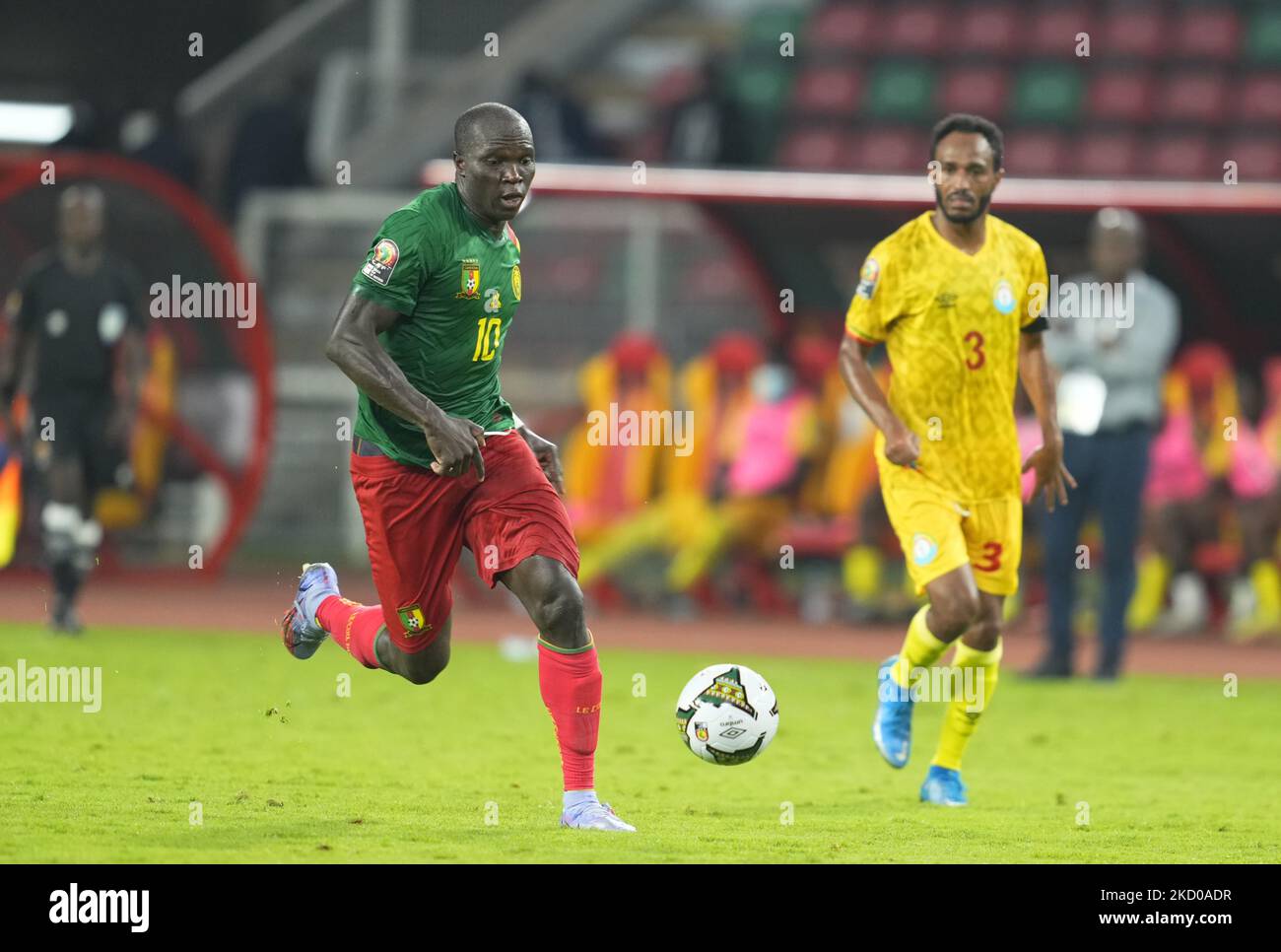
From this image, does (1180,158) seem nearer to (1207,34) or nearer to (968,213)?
(1207,34)

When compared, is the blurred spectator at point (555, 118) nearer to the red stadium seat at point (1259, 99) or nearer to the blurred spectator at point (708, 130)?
the blurred spectator at point (708, 130)

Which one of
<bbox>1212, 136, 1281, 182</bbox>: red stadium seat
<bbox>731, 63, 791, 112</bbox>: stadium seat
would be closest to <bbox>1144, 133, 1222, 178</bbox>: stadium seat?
<bbox>1212, 136, 1281, 182</bbox>: red stadium seat

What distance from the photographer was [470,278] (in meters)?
6.76

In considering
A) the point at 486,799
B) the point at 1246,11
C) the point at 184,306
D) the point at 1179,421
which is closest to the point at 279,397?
the point at 184,306

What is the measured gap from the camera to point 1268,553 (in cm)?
1430

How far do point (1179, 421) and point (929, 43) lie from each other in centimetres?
742

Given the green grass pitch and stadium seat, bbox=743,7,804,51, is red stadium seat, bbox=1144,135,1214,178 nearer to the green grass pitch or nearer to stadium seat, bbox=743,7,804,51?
stadium seat, bbox=743,7,804,51

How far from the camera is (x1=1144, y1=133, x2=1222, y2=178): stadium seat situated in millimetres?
19500

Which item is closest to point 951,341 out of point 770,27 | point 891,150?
point 891,150

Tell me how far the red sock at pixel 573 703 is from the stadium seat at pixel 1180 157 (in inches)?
551

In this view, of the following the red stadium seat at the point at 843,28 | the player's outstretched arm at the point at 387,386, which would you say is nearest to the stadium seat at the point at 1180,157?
the red stadium seat at the point at 843,28

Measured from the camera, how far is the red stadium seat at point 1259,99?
775 inches

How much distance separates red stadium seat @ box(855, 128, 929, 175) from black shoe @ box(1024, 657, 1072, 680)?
872cm
